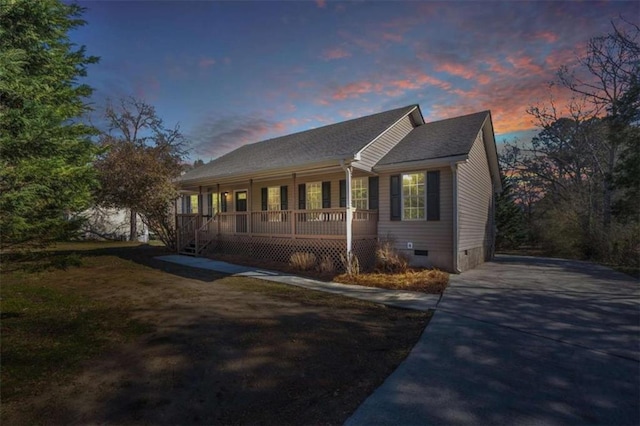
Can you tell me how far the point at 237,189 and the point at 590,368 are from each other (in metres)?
16.7

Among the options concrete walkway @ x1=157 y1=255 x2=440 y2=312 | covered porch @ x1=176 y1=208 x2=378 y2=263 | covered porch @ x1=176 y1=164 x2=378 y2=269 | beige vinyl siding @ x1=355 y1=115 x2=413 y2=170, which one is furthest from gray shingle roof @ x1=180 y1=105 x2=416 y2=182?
concrete walkway @ x1=157 y1=255 x2=440 y2=312

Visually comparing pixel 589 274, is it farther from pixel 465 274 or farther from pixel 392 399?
pixel 392 399

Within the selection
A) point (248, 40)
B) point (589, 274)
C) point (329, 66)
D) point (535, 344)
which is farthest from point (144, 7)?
point (589, 274)

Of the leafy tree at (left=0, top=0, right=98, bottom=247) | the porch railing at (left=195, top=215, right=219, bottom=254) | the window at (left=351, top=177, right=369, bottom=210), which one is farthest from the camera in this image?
the porch railing at (left=195, top=215, right=219, bottom=254)

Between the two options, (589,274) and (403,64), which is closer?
(589,274)

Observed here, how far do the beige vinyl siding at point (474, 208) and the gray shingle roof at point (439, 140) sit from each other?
72cm

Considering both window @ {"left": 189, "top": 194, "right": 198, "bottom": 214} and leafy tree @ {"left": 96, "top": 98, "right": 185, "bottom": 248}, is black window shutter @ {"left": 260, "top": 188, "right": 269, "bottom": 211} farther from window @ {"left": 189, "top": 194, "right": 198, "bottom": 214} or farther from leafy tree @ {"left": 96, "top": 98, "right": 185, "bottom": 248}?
window @ {"left": 189, "top": 194, "right": 198, "bottom": 214}

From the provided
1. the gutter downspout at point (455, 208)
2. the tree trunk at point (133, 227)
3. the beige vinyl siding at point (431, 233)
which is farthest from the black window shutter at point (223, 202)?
the gutter downspout at point (455, 208)

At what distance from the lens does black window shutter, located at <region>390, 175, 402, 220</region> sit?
1216 cm

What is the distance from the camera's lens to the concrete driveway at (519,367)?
293cm

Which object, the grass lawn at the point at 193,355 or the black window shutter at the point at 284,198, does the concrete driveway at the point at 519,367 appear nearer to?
the grass lawn at the point at 193,355

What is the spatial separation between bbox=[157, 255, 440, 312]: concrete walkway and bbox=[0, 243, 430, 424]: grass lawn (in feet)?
1.75

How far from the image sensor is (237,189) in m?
18.0

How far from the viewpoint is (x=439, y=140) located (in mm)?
12602
